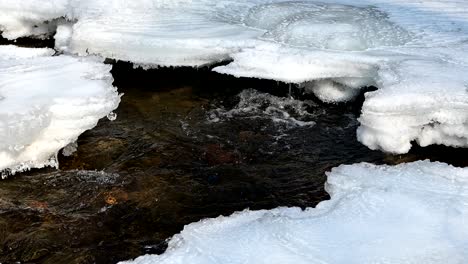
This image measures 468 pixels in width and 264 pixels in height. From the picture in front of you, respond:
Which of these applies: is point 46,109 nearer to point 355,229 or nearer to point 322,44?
point 355,229

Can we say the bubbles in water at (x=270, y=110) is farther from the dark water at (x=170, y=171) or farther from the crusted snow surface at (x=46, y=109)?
the crusted snow surface at (x=46, y=109)

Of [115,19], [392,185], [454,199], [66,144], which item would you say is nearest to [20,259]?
[66,144]

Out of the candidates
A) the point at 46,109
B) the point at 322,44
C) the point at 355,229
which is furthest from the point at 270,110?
the point at 355,229

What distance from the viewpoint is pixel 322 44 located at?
600 centimetres

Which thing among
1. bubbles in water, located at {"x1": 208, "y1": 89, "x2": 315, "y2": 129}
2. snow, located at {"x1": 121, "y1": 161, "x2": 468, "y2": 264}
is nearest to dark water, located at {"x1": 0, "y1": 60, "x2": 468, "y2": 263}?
bubbles in water, located at {"x1": 208, "y1": 89, "x2": 315, "y2": 129}

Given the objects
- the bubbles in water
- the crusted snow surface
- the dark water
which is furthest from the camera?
the bubbles in water

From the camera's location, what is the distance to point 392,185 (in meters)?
4.10

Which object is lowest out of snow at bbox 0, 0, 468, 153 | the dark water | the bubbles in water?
the dark water

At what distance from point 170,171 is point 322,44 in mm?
2157

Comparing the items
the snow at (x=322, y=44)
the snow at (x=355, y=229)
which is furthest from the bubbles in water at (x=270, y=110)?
the snow at (x=355, y=229)

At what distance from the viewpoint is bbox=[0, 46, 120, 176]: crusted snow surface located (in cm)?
466

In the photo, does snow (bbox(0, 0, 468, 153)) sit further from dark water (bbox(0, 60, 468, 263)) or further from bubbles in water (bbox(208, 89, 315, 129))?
dark water (bbox(0, 60, 468, 263))

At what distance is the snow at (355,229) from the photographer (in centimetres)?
338

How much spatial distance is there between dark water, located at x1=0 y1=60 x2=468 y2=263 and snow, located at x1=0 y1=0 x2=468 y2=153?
444 millimetres
